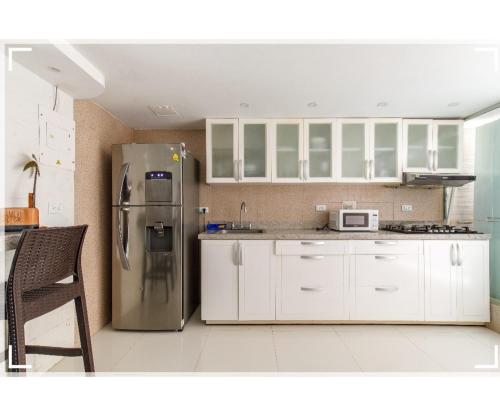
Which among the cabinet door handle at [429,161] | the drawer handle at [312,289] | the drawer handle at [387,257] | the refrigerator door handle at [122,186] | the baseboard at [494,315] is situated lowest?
the baseboard at [494,315]

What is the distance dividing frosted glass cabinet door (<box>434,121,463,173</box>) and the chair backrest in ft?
11.6

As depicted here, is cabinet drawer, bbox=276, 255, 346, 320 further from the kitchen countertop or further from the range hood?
the range hood

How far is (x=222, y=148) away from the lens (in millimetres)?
3668

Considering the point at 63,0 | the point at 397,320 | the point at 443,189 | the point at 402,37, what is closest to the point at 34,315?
the point at 63,0

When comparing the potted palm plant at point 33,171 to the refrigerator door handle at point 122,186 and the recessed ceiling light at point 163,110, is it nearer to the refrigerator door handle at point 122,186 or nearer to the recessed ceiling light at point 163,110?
the refrigerator door handle at point 122,186

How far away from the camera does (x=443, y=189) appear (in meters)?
3.96

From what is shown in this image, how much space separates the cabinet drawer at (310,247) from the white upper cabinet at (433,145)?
1.20 meters

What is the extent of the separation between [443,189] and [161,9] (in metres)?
3.62

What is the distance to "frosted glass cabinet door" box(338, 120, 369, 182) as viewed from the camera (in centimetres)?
365

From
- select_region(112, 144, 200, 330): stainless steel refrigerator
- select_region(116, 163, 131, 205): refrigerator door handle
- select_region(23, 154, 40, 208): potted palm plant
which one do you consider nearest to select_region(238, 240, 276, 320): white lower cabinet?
select_region(112, 144, 200, 330): stainless steel refrigerator

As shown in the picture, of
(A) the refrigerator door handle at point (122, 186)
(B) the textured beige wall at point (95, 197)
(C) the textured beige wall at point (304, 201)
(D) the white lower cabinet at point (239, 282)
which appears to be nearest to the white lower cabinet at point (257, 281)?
(D) the white lower cabinet at point (239, 282)

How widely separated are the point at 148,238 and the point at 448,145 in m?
3.32

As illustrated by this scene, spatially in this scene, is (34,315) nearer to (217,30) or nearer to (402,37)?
(217,30)

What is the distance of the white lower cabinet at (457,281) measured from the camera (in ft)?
10.7
